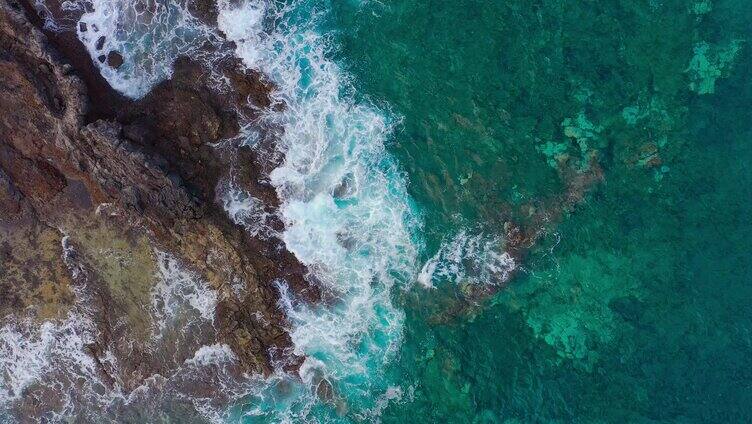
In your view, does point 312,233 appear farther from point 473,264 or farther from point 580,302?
point 580,302

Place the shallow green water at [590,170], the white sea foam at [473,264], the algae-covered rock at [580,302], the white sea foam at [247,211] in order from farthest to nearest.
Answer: the white sea foam at [473,264] < the algae-covered rock at [580,302] < the white sea foam at [247,211] < the shallow green water at [590,170]

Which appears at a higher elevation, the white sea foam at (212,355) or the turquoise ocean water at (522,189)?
the turquoise ocean water at (522,189)

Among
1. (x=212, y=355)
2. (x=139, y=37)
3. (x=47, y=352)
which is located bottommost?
(x=47, y=352)

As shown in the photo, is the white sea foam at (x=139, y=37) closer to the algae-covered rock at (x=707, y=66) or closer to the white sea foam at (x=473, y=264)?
the white sea foam at (x=473, y=264)

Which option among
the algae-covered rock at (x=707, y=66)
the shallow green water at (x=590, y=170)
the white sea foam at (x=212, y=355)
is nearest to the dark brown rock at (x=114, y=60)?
the shallow green water at (x=590, y=170)

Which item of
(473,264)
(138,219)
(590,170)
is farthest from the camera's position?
(473,264)

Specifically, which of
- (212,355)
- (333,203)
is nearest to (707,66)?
(333,203)

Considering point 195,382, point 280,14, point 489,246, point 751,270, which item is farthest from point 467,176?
point 195,382
